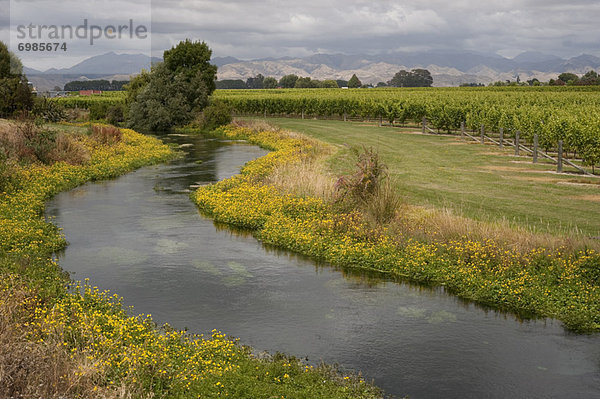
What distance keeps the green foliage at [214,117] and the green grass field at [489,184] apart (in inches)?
641

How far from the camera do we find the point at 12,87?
1875 inches

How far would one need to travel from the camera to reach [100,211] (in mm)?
21719

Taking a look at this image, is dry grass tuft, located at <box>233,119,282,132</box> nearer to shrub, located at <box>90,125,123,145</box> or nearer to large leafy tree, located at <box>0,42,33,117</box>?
shrub, located at <box>90,125,123,145</box>

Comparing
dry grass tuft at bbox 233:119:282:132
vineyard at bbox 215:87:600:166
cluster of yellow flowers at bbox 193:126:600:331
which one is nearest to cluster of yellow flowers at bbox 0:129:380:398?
cluster of yellow flowers at bbox 193:126:600:331

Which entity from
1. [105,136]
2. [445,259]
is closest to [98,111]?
[105,136]

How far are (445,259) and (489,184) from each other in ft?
35.9

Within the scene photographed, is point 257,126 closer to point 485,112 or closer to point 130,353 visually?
point 485,112

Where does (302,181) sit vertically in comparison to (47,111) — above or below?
below

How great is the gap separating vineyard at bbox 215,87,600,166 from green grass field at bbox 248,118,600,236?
5.81ft

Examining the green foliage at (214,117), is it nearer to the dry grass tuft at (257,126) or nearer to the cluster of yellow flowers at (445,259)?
the dry grass tuft at (257,126)

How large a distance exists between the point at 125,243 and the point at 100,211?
4579mm

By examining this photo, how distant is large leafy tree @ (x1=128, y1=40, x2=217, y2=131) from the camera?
54750 mm

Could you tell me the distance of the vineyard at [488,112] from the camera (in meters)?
30.0

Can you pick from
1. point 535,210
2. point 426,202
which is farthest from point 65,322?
point 535,210
